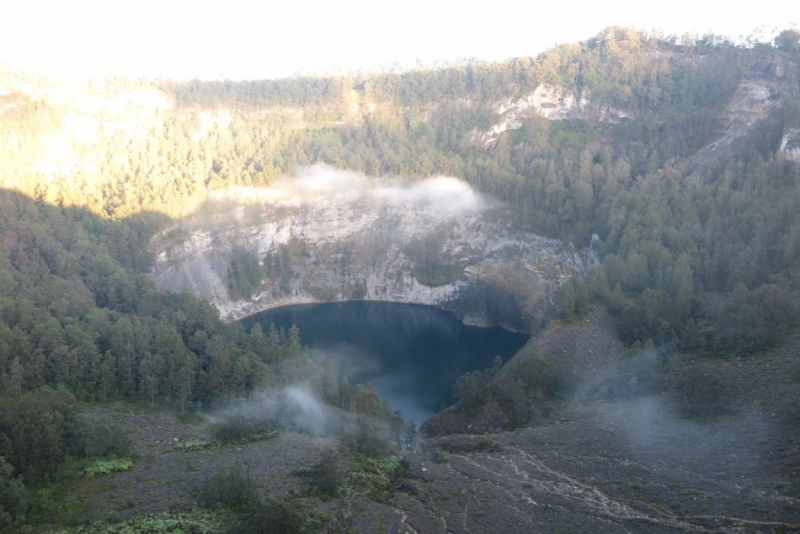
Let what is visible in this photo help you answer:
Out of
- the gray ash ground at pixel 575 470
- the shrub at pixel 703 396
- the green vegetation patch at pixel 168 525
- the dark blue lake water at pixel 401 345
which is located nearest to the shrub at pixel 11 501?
the green vegetation patch at pixel 168 525

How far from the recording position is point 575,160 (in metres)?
96.5

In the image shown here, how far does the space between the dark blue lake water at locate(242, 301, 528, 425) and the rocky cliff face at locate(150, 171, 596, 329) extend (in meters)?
2.97

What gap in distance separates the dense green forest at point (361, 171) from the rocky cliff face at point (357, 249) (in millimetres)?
2081

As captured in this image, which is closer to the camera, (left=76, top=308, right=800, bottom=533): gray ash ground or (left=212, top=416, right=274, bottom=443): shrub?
(left=76, top=308, right=800, bottom=533): gray ash ground

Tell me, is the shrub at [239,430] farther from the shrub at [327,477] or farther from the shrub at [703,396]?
the shrub at [703,396]

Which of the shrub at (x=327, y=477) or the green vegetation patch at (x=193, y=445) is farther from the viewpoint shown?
the green vegetation patch at (x=193, y=445)

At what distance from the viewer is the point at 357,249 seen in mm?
97062

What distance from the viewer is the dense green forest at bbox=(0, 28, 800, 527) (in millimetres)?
46938

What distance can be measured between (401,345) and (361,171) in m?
32.8

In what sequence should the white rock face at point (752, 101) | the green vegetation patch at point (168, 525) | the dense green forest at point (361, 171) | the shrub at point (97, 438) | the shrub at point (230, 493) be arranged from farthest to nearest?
the white rock face at point (752, 101), the dense green forest at point (361, 171), the shrub at point (97, 438), the shrub at point (230, 493), the green vegetation patch at point (168, 525)

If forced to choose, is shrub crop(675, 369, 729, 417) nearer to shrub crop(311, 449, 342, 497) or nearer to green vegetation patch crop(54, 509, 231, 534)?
shrub crop(311, 449, 342, 497)

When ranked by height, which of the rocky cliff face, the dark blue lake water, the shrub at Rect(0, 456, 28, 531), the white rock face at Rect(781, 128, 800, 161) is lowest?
the dark blue lake water

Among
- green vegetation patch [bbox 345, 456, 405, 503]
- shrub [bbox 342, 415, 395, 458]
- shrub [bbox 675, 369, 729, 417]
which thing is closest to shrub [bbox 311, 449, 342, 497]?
green vegetation patch [bbox 345, 456, 405, 503]

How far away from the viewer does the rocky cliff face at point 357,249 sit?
85.3m
